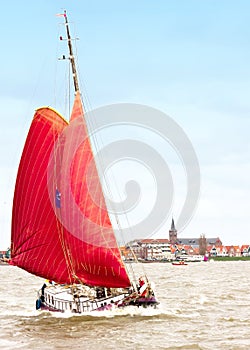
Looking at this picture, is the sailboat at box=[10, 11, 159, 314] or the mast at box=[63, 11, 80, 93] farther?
the mast at box=[63, 11, 80, 93]

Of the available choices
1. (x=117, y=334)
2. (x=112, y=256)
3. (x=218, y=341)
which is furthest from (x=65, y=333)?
(x=218, y=341)

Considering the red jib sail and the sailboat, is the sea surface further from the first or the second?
the red jib sail

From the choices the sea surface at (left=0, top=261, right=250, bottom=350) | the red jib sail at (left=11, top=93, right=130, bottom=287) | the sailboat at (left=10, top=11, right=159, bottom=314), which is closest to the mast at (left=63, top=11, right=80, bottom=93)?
the sailboat at (left=10, top=11, right=159, bottom=314)

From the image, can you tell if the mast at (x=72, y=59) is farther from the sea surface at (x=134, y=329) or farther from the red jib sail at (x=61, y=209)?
the sea surface at (x=134, y=329)

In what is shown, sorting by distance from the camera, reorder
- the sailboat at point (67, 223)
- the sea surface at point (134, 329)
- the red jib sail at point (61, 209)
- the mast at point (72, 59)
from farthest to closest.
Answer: the mast at point (72, 59) → the red jib sail at point (61, 209) → the sailboat at point (67, 223) → the sea surface at point (134, 329)

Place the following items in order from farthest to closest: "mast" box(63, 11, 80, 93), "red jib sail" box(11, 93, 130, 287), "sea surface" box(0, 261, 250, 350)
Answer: "mast" box(63, 11, 80, 93), "red jib sail" box(11, 93, 130, 287), "sea surface" box(0, 261, 250, 350)

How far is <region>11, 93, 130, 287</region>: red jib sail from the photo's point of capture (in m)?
40.2

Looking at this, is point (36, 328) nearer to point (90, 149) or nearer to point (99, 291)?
point (99, 291)

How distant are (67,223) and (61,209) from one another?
96 centimetres

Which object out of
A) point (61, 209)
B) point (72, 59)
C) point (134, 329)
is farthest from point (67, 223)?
point (72, 59)

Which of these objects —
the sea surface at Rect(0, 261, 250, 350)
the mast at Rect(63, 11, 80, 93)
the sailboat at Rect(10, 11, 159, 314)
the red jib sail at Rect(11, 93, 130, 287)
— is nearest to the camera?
the sea surface at Rect(0, 261, 250, 350)

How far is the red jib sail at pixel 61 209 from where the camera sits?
1581 inches

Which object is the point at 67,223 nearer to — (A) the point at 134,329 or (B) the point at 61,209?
(B) the point at 61,209

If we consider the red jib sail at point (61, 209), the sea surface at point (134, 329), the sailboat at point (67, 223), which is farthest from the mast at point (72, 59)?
the sea surface at point (134, 329)
